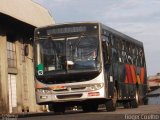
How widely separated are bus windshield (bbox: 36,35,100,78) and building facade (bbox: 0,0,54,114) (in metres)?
10.8

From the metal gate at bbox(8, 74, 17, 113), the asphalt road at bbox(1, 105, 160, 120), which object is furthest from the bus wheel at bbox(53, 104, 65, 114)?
the metal gate at bbox(8, 74, 17, 113)

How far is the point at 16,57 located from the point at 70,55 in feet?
52.2

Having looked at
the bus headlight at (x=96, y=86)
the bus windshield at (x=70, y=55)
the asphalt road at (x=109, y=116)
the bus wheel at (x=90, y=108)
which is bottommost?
the asphalt road at (x=109, y=116)

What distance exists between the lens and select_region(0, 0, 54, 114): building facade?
3281cm

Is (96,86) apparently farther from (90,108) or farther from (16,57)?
(16,57)

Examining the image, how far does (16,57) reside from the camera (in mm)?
35719

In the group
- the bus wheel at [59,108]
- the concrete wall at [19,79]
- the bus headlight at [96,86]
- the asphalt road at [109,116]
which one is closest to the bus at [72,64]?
the bus headlight at [96,86]

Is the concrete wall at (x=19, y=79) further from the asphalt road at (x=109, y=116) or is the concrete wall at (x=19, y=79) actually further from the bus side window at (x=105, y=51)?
the asphalt road at (x=109, y=116)

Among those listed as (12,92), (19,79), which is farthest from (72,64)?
(19,79)

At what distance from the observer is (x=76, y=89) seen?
20.4 m

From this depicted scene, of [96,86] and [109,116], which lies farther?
[96,86]

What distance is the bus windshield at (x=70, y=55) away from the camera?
66.3 ft

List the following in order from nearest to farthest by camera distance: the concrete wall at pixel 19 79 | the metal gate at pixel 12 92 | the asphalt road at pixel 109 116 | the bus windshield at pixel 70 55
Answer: the asphalt road at pixel 109 116 < the bus windshield at pixel 70 55 < the concrete wall at pixel 19 79 < the metal gate at pixel 12 92

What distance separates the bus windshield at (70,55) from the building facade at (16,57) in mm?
10809
